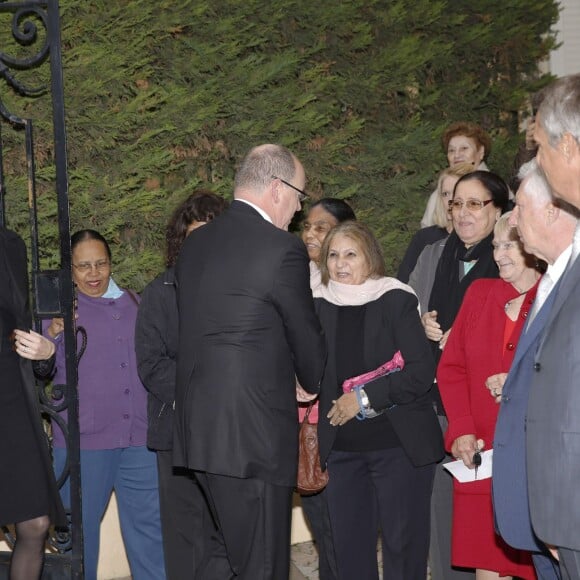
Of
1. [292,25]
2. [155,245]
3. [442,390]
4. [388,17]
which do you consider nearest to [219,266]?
[442,390]

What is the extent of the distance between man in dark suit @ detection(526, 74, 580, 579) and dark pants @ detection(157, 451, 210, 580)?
2.13 metres

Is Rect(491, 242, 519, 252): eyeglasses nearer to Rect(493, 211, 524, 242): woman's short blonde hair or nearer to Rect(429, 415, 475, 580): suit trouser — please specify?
Rect(493, 211, 524, 242): woman's short blonde hair

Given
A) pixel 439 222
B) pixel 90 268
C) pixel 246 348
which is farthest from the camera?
pixel 439 222

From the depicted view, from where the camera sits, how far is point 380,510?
4.48 metres

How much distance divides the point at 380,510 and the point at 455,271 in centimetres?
119

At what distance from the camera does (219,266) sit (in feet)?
12.2

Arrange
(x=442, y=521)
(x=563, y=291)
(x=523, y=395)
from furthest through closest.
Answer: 1. (x=442, y=521)
2. (x=523, y=395)
3. (x=563, y=291)

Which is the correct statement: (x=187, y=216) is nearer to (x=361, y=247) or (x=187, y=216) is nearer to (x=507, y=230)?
(x=361, y=247)

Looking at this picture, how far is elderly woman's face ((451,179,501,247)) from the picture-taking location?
184 inches

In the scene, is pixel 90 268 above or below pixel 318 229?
below

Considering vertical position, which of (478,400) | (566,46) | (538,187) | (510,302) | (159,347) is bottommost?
(478,400)

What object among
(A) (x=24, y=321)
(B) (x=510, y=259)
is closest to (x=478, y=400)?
(B) (x=510, y=259)

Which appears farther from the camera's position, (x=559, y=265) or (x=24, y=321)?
(x=24, y=321)

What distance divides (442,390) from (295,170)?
118 cm
